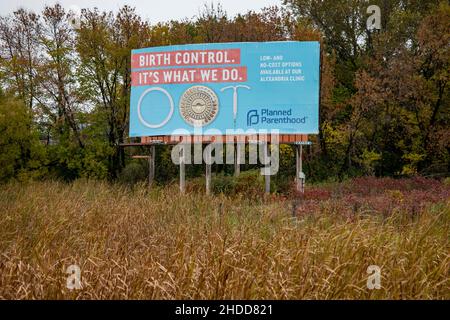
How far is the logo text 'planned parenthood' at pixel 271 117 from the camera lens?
17.9 m

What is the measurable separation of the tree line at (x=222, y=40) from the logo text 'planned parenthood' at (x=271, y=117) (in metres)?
6.57

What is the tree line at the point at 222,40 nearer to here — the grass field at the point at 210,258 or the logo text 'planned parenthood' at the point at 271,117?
the logo text 'planned parenthood' at the point at 271,117

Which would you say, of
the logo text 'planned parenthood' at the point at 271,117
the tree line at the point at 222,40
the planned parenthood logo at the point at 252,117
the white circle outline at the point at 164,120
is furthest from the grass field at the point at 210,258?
the tree line at the point at 222,40

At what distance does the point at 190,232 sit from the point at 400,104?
1938 cm

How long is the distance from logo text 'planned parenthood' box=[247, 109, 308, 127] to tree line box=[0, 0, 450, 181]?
259 inches

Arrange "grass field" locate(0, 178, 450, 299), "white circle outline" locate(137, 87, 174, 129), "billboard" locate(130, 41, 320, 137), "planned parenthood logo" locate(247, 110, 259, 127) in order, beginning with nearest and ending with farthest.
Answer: "grass field" locate(0, 178, 450, 299) < "billboard" locate(130, 41, 320, 137) < "planned parenthood logo" locate(247, 110, 259, 127) < "white circle outline" locate(137, 87, 174, 129)

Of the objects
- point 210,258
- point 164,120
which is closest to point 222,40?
point 164,120

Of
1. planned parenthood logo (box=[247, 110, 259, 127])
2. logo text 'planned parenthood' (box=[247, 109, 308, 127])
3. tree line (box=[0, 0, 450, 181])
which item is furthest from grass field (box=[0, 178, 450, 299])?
tree line (box=[0, 0, 450, 181])

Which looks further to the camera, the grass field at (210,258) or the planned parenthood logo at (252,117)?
the planned parenthood logo at (252,117)

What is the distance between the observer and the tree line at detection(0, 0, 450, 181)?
24.5m

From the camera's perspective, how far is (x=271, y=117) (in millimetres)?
18000

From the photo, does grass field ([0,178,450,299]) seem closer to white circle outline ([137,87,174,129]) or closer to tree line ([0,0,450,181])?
white circle outline ([137,87,174,129])

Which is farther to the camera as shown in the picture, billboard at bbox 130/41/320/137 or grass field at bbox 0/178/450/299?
billboard at bbox 130/41/320/137
